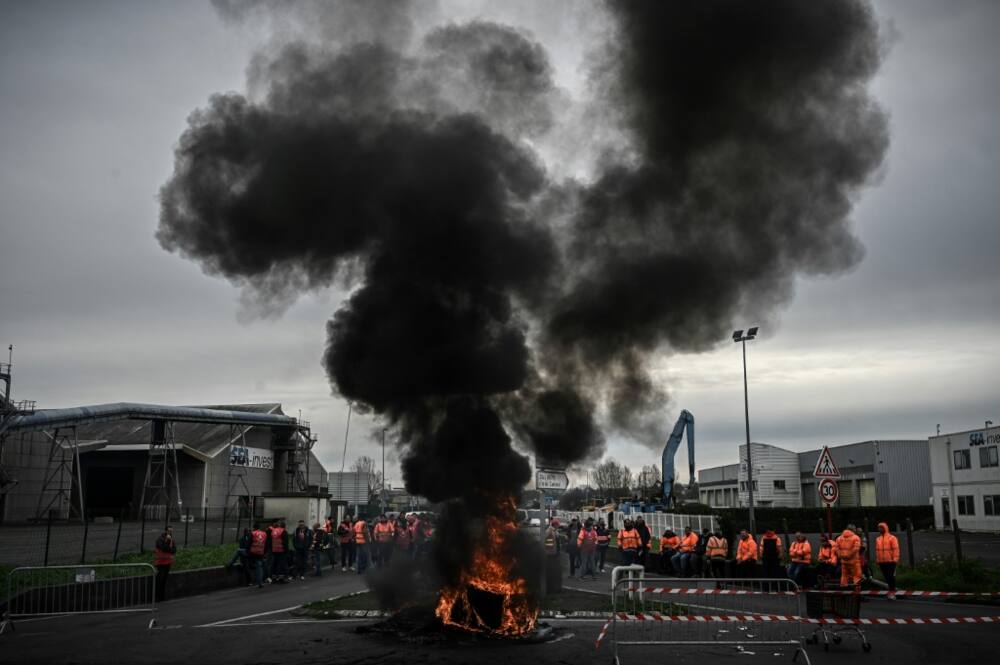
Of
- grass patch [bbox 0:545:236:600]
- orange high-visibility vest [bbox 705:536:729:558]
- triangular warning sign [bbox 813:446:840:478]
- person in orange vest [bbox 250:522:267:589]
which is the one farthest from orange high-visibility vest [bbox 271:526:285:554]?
triangular warning sign [bbox 813:446:840:478]

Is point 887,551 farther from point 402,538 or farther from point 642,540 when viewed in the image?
point 402,538

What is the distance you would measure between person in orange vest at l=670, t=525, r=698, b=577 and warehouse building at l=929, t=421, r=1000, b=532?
29.5 metres

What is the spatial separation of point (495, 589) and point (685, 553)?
11.6 metres

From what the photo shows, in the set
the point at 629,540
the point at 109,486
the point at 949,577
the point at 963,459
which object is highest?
the point at 963,459

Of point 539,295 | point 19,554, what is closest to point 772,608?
point 539,295

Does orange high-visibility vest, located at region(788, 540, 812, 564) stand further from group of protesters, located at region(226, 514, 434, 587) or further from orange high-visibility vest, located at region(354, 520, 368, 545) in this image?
orange high-visibility vest, located at region(354, 520, 368, 545)

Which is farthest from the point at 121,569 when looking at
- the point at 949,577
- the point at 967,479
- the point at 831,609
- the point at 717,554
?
the point at 967,479

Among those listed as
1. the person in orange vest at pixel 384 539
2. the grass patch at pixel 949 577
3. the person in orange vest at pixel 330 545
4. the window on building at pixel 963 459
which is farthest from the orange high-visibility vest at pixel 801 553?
the window on building at pixel 963 459

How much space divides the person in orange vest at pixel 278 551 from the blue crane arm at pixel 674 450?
24.7m

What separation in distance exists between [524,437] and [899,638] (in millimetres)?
6684

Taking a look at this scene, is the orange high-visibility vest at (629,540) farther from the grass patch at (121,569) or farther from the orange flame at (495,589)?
the grass patch at (121,569)

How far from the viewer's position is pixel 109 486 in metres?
51.8

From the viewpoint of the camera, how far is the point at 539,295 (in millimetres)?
14750

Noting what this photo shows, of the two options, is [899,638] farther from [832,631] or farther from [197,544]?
[197,544]
